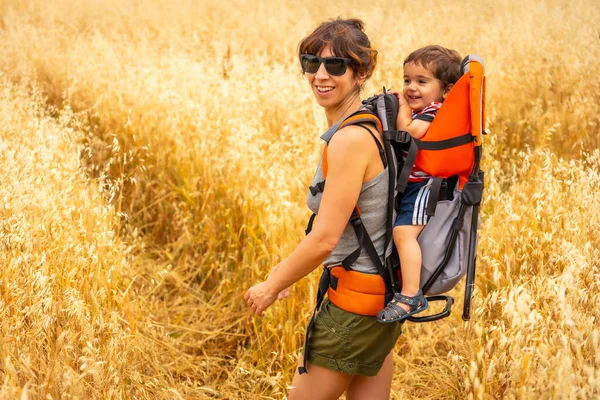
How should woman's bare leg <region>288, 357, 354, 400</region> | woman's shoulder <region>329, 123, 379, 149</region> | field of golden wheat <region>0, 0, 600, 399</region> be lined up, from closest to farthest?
woman's shoulder <region>329, 123, 379, 149</region>, woman's bare leg <region>288, 357, 354, 400</region>, field of golden wheat <region>0, 0, 600, 399</region>

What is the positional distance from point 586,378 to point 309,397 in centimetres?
93

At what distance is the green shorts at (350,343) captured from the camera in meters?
1.97

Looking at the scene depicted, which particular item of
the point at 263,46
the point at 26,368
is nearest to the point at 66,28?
the point at 263,46

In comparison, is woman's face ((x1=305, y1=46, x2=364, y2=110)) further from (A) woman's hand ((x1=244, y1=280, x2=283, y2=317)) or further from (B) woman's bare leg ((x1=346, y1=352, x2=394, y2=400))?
(B) woman's bare leg ((x1=346, y1=352, x2=394, y2=400))

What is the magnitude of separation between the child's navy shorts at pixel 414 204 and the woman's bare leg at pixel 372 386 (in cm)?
63

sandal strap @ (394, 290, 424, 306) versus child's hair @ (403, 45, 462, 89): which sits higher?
child's hair @ (403, 45, 462, 89)

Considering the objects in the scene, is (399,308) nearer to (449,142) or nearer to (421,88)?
(449,142)

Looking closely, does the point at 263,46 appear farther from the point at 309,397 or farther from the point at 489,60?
the point at 309,397

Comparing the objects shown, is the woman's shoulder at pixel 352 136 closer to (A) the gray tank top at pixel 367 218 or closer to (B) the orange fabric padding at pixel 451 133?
(A) the gray tank top at pixel 367 218

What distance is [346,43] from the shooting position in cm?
194

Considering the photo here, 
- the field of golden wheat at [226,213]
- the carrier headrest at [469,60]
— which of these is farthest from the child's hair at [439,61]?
the field of golden wheat at [226,213]

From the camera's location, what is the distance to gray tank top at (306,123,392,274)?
1906 mm

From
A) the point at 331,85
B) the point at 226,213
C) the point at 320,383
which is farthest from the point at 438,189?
the point at 226,213

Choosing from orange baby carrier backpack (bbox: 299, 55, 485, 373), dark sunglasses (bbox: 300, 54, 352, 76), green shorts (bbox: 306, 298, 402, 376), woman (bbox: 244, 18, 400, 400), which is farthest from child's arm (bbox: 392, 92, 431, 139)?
green shorts (bbox: 306, 298, 402, 376)
